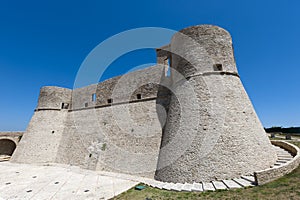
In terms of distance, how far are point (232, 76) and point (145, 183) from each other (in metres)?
7.53

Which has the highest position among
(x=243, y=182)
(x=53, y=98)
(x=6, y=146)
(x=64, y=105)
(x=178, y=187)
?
(x=53, y=98)

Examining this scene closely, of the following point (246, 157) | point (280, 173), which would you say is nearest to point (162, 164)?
point (246, 157)

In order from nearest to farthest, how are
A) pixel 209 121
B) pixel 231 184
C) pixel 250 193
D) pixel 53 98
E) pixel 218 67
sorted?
1. pixel 250 193
2. pixel 231 184
3. pixel 209 121
4. pixel 218 67
5. pixel 53 98

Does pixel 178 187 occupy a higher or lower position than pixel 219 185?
lower

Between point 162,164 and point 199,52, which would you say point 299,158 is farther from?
point 199,52

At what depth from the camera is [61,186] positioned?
793cm

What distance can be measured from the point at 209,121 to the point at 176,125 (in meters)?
1.78

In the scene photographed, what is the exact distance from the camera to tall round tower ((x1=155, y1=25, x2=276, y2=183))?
711 centimetres

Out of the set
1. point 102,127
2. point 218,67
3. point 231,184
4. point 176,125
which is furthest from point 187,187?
point 102,127

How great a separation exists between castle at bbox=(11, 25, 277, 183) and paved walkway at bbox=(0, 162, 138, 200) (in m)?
1.60

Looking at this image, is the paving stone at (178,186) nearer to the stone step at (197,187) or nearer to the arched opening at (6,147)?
the stone step at (197,187)

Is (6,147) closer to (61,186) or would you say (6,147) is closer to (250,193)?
(61,186)

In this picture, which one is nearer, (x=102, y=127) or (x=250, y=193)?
(x=250, y=193)

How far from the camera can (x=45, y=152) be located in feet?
48.0
